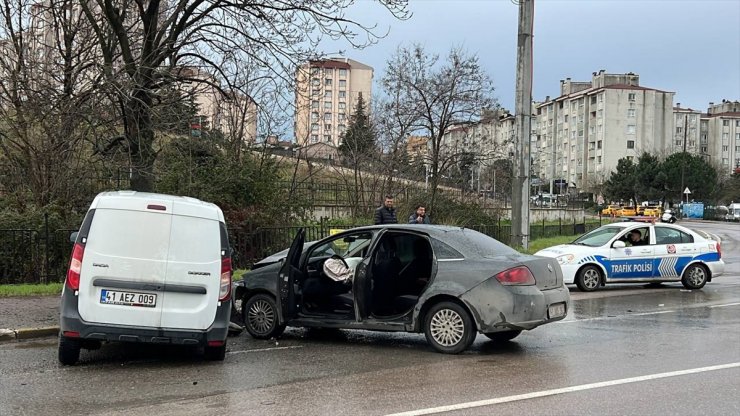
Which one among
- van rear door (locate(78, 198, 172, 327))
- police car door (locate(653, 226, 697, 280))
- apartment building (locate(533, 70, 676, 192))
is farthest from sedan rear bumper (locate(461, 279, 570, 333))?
apartment building (locate(533, 70, 676, 192))

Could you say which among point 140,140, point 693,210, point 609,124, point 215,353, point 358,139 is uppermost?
point 609,124

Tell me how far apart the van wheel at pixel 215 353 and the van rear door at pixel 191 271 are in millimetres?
439

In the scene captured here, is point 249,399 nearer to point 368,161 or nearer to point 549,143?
point 368,161

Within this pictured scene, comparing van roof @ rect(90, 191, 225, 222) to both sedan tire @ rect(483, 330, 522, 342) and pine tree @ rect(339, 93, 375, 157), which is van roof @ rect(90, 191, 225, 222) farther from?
pine tree @ rect(339, 93, 375, 157)

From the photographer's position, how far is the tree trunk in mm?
13086

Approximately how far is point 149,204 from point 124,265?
2.21 ft

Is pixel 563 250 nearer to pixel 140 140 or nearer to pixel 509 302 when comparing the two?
pixel 509 302

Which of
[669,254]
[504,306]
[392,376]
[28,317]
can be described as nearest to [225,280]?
[392,376]

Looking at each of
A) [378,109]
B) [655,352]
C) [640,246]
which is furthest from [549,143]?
[655,352]

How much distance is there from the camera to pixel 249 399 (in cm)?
589

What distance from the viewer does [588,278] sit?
49.6 ft

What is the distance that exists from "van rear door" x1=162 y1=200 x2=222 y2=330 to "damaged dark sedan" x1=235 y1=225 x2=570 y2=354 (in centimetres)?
139

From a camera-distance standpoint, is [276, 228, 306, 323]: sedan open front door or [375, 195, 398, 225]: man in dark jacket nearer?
[276, 228, 306, 323]: sedan open front door

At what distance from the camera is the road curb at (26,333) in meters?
8.83
